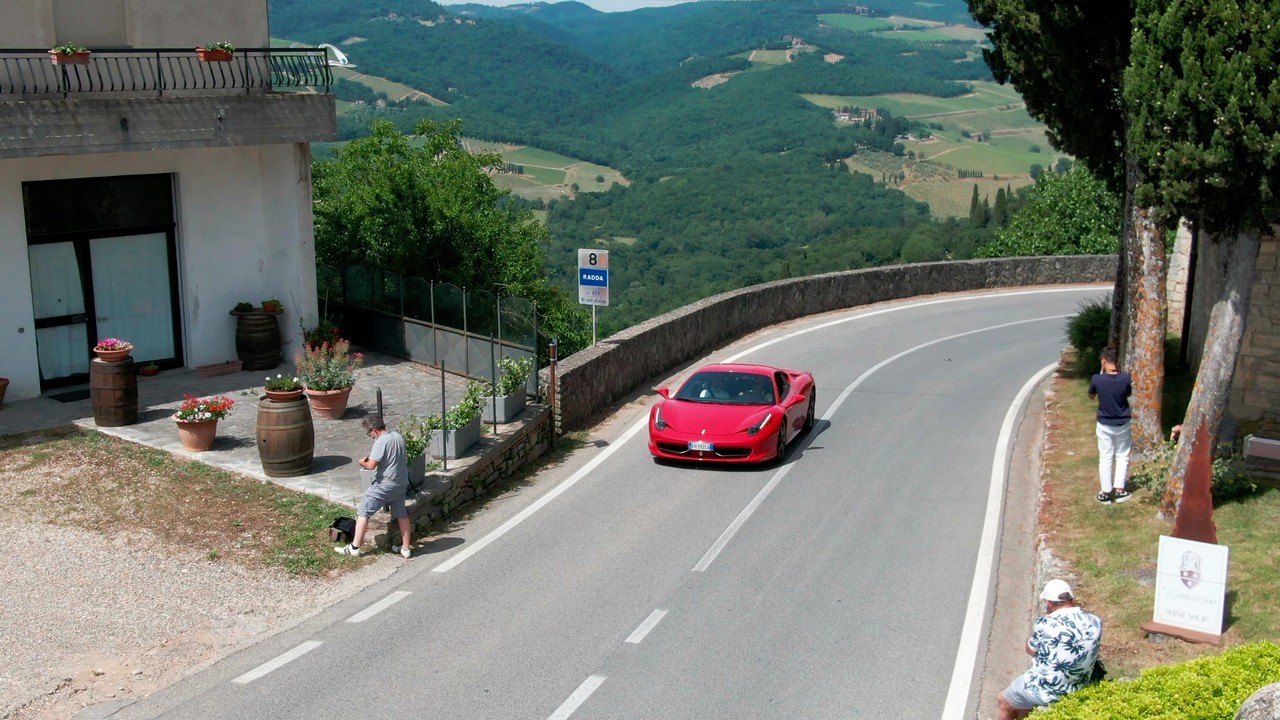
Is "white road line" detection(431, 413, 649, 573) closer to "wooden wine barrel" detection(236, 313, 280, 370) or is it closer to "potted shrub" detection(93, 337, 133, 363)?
"potted shrub" detection(93, 337, 133, 363)

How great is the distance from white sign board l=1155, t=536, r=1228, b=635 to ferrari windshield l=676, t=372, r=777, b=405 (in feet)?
21.4

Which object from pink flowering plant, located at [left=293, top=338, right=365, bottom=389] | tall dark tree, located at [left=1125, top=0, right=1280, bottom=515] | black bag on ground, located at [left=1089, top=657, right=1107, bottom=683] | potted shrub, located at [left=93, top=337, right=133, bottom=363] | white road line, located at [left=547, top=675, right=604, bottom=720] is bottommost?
white road line, located at [left=547, top=675, right=604, bottom=720]

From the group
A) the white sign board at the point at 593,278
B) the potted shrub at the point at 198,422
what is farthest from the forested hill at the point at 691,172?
the potted shrub at the point at 198,422

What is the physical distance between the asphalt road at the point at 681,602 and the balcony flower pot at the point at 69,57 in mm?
8120

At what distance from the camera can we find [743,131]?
173 m

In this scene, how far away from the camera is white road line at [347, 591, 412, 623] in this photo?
10.5 metres

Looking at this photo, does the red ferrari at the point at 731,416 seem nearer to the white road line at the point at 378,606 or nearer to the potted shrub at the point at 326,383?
the potted shrub at the point at 326,383

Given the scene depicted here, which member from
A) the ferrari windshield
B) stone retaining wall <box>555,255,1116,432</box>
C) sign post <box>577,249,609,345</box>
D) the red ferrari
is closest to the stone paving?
stone retaining wall <box>555,255,1116,432</box>

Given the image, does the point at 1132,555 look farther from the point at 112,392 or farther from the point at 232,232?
the point at 232,232

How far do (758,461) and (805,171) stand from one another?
435 ft

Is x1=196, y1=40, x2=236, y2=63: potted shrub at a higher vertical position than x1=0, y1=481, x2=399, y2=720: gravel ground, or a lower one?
higher

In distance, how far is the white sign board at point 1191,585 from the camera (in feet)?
32.0

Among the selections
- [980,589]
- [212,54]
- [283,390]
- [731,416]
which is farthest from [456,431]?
[212,54]

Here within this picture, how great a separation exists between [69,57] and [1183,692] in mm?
14796
